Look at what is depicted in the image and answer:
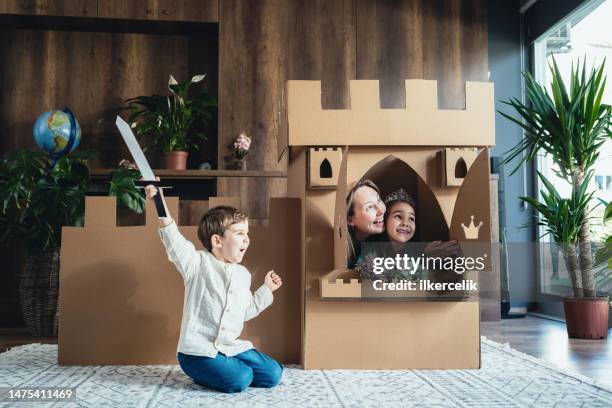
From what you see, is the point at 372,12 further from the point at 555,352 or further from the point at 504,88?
the point at 555,352

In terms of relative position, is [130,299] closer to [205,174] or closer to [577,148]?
[205,174]

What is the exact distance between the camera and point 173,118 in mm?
3475

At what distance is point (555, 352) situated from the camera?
2.15 meters

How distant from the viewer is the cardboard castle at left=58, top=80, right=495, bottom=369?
1710mm

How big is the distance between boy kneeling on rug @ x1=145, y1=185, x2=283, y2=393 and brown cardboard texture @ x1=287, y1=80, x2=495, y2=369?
0.18 metres

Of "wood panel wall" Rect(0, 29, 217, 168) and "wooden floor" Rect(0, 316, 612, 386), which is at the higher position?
"wood panel wall" Rect(0, 29, 217, 168)

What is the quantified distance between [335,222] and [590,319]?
1495mm

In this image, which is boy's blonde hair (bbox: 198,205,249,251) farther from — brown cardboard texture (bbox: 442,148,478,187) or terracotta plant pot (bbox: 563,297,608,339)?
terracotta plant pot (bbox: 563,297,608,339)

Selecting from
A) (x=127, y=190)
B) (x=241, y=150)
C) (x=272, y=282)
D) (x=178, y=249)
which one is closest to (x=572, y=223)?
(x=272, y=282)

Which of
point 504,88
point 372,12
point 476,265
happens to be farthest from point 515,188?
point 476,265

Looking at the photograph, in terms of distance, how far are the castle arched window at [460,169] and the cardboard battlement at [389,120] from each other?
0.05 m

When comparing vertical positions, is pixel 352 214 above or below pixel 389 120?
below

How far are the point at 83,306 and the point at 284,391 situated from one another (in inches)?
29.3

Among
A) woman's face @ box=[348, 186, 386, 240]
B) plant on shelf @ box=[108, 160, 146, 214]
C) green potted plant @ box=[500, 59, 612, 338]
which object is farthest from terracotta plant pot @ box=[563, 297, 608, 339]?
plant on shelf @ box=[108, 160, 146, 214]
